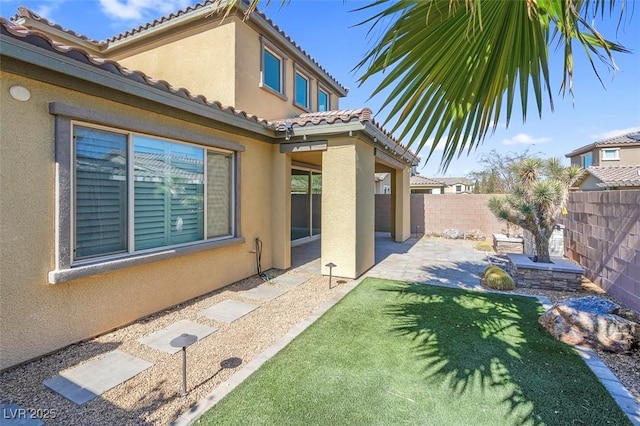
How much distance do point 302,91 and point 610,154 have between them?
36791mm

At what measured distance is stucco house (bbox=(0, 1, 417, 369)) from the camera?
4.34 meters

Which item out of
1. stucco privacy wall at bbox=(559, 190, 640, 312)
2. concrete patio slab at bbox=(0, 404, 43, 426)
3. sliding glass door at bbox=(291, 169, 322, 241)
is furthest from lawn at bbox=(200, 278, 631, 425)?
sliding glass door at bbox=(291, 169, 322, 241)

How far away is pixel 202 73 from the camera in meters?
9.77

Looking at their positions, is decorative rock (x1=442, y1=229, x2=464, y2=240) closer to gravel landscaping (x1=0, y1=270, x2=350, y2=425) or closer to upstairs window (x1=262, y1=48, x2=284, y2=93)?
upstairs window (x1=262, y1=48, x2=284, y2=93)

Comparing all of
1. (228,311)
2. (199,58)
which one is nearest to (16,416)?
(228,311)

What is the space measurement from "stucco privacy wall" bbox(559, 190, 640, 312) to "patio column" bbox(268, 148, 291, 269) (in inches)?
335

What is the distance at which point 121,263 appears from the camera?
540 cm

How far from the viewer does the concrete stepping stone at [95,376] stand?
3809mm

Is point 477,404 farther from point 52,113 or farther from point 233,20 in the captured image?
point 233,20

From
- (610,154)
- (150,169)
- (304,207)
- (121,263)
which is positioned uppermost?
(610,154)

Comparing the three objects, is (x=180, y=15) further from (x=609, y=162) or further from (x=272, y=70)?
(x=609, y=162)

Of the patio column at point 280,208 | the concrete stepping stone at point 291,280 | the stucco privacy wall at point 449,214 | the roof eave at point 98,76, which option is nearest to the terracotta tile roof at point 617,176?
the stucco privacy wall at point 449,214

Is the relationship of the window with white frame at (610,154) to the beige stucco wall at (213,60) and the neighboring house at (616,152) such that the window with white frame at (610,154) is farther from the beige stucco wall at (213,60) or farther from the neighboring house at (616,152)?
the beige stucco wall at (213,60)

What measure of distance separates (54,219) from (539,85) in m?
6.45
